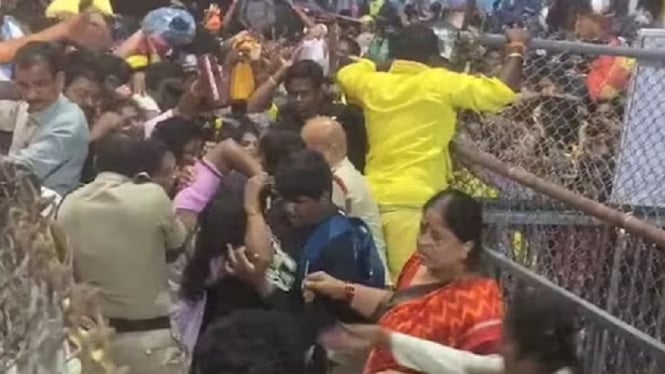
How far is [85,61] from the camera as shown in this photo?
678 centimetres

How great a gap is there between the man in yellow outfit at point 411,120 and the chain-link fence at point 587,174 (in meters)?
0.20

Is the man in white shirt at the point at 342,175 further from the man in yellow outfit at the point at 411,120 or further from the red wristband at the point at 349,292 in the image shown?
the red wristband at the point at 349,292

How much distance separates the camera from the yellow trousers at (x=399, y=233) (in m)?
6.41

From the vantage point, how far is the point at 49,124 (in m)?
5.94

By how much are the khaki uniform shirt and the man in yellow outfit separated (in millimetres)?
1564

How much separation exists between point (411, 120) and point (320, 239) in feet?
6.46

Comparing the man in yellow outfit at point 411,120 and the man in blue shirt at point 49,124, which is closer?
the man in blue shirt at point 49,124

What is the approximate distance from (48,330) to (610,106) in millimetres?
4278

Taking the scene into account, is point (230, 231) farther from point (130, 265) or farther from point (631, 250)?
point (631, 250)

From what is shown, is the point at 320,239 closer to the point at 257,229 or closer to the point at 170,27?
the point at 257,229

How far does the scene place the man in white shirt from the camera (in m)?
5.83

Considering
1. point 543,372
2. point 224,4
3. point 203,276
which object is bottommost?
point 224,4

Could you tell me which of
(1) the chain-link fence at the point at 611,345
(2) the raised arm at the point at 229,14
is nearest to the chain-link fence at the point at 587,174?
(1) the chain-link fence at the point at 611,345

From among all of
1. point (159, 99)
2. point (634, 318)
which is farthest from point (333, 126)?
point (159, 99)
